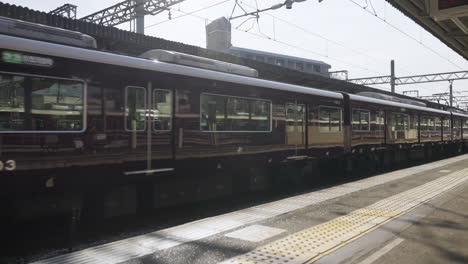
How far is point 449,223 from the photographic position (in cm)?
680

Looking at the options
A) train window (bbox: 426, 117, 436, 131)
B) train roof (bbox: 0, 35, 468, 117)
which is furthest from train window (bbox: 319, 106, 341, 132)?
train window (bbox: 426, 117, 436, 131)

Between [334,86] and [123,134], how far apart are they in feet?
56.6

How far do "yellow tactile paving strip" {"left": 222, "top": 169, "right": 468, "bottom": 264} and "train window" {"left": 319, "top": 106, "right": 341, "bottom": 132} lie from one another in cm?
390

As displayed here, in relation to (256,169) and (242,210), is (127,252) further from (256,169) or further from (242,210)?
(256,169)

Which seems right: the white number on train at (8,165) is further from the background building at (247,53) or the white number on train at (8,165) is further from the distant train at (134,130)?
the background building at (247,53)

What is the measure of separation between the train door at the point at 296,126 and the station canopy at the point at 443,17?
3.68m

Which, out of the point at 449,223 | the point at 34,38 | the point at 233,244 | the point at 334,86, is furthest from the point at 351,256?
the point at 334,86

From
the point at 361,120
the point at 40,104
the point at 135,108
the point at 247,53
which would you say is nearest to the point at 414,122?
the point at 361,120

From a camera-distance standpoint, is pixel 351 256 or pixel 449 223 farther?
pixel 449 223

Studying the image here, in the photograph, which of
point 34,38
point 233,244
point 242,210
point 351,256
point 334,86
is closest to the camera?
point 351,256

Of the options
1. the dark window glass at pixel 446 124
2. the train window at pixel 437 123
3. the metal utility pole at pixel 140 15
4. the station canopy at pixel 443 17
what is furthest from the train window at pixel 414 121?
the metal utility pole at pixel 140 15

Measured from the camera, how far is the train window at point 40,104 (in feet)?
17.7

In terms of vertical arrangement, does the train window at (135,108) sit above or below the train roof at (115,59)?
below

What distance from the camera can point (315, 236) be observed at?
19.4 ft
